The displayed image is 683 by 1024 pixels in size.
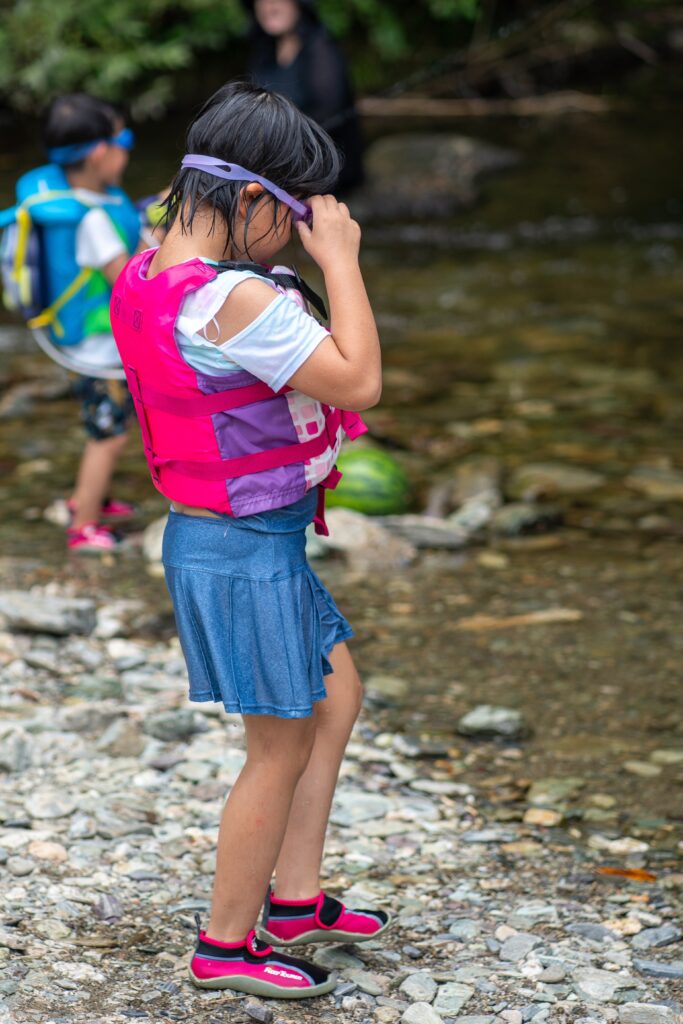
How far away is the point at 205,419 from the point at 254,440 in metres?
0.10

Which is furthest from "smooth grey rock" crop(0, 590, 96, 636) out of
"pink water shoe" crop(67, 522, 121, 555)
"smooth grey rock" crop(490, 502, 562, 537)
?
"smooth grey rock" crop(490, 502, 562, 537)

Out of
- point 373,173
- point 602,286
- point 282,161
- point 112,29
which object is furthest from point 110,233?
point 112,29

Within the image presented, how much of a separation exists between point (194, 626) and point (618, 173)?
1162cm

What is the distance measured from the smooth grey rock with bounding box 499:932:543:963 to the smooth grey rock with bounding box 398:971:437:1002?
199mm

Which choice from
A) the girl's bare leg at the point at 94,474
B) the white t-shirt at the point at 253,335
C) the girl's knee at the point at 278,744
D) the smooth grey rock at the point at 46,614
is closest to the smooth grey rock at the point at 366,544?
the girl's bare leg at the point at 94,474

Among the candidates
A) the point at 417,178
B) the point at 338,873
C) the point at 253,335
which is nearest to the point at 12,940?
the point at 338,873

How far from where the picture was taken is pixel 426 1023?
2.83m

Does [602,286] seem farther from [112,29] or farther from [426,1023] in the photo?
[426,1023]

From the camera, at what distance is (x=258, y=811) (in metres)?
2.79

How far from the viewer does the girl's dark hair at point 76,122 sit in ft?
17.7

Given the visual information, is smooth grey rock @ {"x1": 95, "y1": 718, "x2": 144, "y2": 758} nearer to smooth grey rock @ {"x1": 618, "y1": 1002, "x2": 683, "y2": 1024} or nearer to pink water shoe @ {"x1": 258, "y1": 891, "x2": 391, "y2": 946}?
pink water shoe @ {"x1": 258, "y1": 891, "x2": 391, "y2": 946}

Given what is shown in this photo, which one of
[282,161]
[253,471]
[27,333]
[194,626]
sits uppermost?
[282,161]

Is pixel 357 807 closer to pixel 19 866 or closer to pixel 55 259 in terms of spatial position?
pixel 19 866

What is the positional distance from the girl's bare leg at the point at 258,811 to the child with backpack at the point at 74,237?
2930 millimetres
